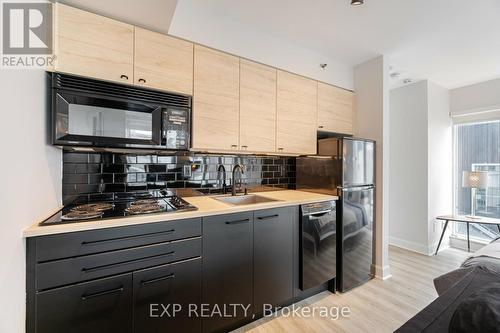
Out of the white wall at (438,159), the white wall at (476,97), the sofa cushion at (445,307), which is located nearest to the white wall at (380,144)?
the white wall at (438,159)

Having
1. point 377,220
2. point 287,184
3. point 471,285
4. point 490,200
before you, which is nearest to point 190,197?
point 287,184

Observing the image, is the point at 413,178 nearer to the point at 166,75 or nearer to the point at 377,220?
the point at 377,220

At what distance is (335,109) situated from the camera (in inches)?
109

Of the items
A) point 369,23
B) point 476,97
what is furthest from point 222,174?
point 476,97

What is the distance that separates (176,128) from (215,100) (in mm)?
456

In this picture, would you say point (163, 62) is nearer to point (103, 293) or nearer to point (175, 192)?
point (175, 192)

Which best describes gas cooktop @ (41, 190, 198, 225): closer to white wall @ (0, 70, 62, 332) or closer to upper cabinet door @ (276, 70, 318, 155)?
white wall @ (0, 70, 62, 332)

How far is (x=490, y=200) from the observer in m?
3.28

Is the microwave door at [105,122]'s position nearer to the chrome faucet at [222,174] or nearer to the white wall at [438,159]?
the chrome faucet at [222,174]

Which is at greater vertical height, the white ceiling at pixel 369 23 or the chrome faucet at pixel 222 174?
the white ceiling at pixel 369 23

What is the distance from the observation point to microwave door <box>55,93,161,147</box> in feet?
4.44

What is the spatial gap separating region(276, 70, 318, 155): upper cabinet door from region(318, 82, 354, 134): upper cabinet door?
0.34ft

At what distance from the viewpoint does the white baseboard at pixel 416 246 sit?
3.28 meters

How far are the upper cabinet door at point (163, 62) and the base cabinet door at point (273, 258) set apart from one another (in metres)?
1.24
